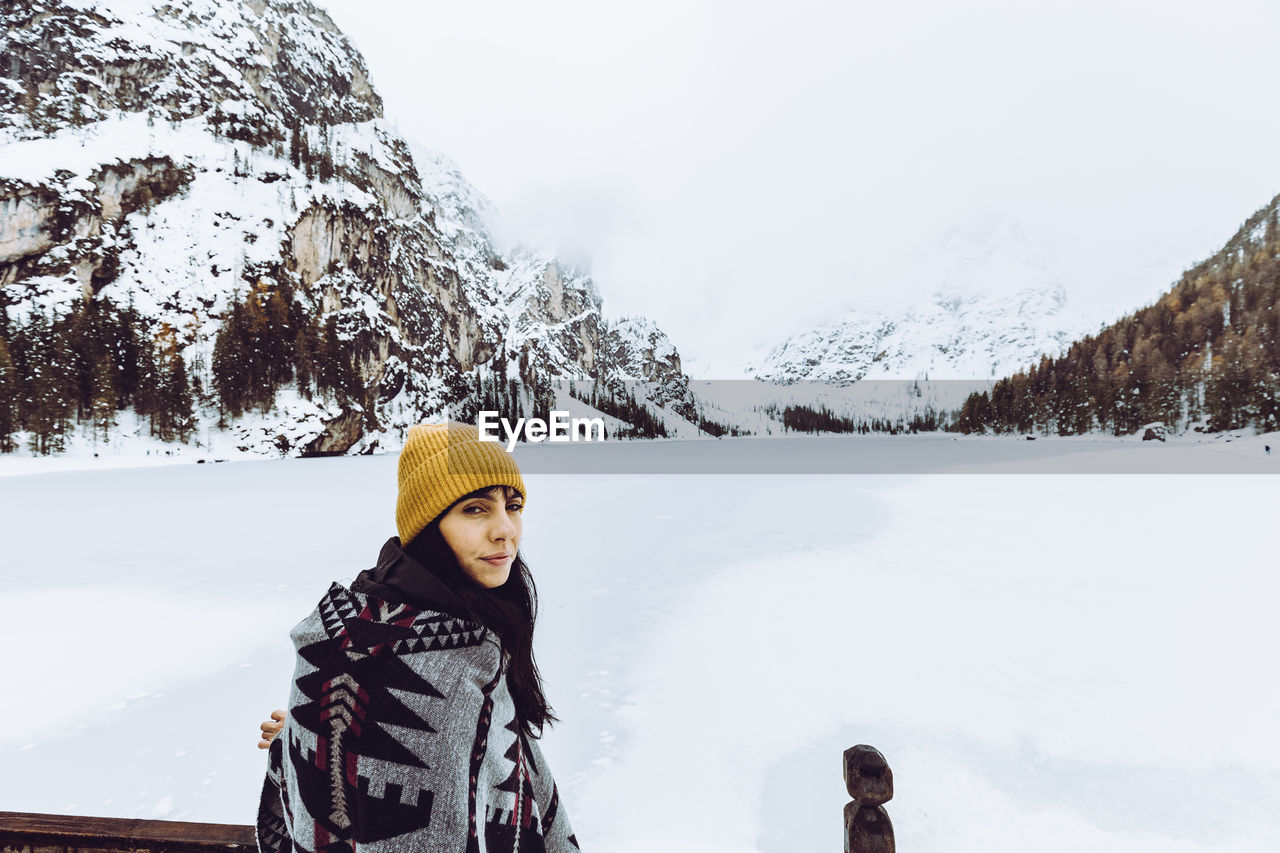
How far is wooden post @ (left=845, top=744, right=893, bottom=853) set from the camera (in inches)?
65.2

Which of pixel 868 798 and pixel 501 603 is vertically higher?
pixel 501 603

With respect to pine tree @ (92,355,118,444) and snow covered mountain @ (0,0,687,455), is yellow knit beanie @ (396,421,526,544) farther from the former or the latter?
snow covered mountain @ (0,0,687,455)

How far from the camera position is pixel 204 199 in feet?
203

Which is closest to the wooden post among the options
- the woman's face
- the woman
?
the woman

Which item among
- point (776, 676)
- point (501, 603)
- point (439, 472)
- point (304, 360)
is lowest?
point (776, 676)

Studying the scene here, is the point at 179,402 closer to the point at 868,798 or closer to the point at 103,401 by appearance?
the point at 103,401

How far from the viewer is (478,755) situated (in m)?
1.06

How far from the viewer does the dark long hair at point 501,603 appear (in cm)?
125

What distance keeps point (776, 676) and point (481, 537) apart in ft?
18.2

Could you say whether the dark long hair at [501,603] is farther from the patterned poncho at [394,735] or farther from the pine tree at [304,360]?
the pine tree at [304,360]

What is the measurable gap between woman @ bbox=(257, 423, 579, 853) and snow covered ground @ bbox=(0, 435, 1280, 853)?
3.10m

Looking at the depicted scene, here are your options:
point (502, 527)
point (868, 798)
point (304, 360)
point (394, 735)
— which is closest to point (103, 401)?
point (304, 360)

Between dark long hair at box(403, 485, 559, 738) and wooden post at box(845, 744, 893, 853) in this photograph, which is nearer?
dark long hair at box(403, 485, 559, 738)

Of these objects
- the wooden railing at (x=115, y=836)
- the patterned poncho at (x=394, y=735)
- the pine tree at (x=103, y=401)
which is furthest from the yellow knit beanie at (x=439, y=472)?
the pine tree at (x=103, y=401)
